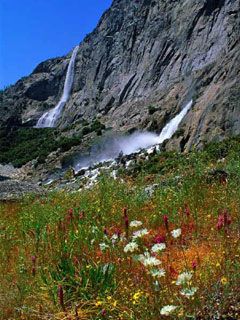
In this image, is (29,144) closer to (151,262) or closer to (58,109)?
(58,109)

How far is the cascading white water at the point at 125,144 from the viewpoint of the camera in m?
42.0

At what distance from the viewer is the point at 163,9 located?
227 ft

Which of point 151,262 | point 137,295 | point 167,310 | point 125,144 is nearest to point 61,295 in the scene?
point 137,295

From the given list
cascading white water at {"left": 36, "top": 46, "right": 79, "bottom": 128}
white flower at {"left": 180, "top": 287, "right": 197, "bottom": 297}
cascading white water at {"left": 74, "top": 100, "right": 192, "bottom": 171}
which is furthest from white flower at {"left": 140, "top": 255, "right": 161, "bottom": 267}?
cascading white water at {"left": 36, "top": 46, "right": 79, "bottom": 128}

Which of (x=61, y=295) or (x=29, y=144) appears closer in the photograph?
(x=61, y=295)

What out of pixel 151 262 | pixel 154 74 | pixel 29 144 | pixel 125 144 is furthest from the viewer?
pixel 29 144

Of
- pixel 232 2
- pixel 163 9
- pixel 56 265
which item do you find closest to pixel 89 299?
pixel 56 265

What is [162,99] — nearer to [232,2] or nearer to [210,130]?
[232,2]

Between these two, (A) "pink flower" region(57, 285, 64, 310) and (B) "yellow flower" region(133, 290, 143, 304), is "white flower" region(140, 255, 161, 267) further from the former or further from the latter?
(A) "pink flower" region(57, 285, 64, 310)

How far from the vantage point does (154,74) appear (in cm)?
6238

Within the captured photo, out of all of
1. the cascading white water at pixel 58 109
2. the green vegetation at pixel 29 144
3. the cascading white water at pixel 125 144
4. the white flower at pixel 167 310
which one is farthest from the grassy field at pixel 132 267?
the cascading white water at pixel 58 109

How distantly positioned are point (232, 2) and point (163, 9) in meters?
16.9

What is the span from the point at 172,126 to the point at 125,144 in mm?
6532

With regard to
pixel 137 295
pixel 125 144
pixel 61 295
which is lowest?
pixel 137 295
